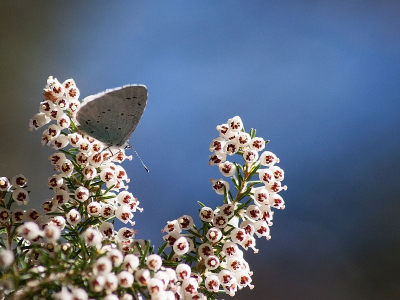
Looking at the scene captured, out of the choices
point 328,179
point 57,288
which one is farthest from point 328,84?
point 57,288

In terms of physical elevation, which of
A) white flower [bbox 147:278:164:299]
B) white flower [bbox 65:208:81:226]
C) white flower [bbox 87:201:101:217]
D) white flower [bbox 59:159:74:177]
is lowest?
white flower [bbox 147:278:164:299]

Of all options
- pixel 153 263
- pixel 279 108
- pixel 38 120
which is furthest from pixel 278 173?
pixel 279 108

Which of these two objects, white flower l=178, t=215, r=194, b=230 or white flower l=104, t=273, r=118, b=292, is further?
white flower l=178, t=215, r=194, b=230

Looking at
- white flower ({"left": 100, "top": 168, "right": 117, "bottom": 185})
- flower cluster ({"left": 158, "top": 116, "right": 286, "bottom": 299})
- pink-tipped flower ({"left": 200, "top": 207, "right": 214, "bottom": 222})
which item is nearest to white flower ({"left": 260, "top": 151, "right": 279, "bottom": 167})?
flower cluster ({"left": 158, "top": 116, "right": 286, "bottom": 299})

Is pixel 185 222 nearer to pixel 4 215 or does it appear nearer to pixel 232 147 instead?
pixel 232 147

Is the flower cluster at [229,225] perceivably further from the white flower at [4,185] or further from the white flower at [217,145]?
the white flower at [4,185]

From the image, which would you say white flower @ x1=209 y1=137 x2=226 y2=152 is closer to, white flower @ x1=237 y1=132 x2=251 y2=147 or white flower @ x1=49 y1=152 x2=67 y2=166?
white flower @ x1=237 y1=132 x2=251 y2=147

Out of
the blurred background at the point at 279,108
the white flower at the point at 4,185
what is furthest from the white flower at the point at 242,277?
the blurred background at the point at 279,108
